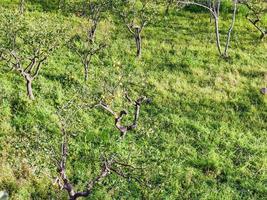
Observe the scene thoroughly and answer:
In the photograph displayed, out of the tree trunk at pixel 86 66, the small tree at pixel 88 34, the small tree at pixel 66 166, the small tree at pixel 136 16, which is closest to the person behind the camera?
the small tree at pixel 66 166

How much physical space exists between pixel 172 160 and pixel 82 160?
14.4 feet

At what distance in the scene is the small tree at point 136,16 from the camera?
33.1m

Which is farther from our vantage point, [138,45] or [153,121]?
[138,45]

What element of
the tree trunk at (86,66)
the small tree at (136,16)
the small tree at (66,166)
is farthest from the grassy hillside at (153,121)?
the small tree at (136,16)

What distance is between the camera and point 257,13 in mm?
38562

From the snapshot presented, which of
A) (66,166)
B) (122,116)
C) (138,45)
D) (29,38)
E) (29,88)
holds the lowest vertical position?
(66,166)

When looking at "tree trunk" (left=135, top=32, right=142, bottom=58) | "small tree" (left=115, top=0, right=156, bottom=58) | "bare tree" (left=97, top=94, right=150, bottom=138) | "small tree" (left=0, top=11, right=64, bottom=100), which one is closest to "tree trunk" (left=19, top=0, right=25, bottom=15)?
"small tree" (left=115, top=0, right=156, bottom=58)

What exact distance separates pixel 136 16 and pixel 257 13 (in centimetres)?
1004

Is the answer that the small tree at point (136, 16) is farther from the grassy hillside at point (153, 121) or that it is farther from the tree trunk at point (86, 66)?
the tree trunk at point (86, 66)

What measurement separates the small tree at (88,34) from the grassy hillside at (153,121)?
630mm

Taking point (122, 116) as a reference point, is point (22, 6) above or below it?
above

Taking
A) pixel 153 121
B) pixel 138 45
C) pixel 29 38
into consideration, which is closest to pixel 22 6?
pixel 138 45

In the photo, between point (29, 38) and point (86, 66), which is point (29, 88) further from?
point (86, 66)

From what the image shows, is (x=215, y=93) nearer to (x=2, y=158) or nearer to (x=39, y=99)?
(x=39, y=99)
